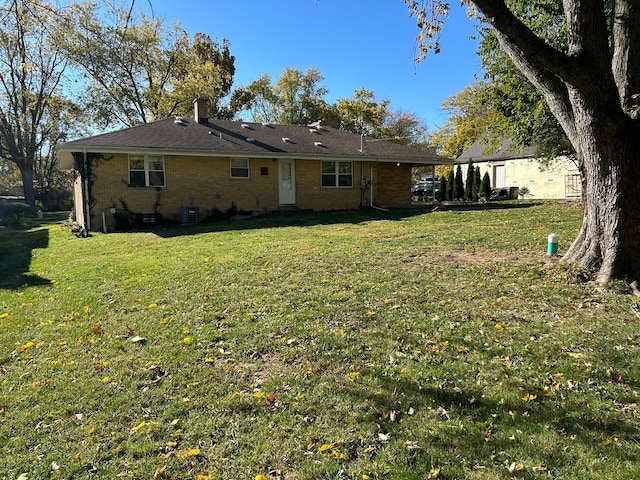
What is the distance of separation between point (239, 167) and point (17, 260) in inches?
334

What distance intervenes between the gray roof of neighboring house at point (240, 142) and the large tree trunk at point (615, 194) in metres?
12.6

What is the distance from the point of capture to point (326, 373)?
3.63m

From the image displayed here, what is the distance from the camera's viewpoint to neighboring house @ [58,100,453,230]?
14.9 meters

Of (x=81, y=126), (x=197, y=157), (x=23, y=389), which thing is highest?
(x=81, y=126)

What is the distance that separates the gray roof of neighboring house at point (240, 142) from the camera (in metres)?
14.8

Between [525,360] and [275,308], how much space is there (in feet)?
9.03

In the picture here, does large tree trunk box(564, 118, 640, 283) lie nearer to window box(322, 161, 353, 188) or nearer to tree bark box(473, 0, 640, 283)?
tree bark box(473, 0, 640, 283)

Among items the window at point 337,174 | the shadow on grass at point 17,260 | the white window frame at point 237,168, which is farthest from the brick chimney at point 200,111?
the shadow on grass at point 17,260

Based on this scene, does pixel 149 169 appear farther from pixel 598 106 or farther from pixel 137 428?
pixel 598 106

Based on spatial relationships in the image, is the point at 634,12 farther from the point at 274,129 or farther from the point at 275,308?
the point at 274,129

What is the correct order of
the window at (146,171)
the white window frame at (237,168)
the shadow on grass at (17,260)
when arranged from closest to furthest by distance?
the shadow on grass at (17,260) < the window at (146,171) < the white window frame at (237,168)

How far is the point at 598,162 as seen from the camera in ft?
17.8

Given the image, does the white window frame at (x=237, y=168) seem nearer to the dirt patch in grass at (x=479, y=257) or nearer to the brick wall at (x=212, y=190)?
the brick wall at (x=212, y=190)

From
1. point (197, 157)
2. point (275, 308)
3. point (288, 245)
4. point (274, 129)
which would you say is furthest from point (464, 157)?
point (275, 308)
